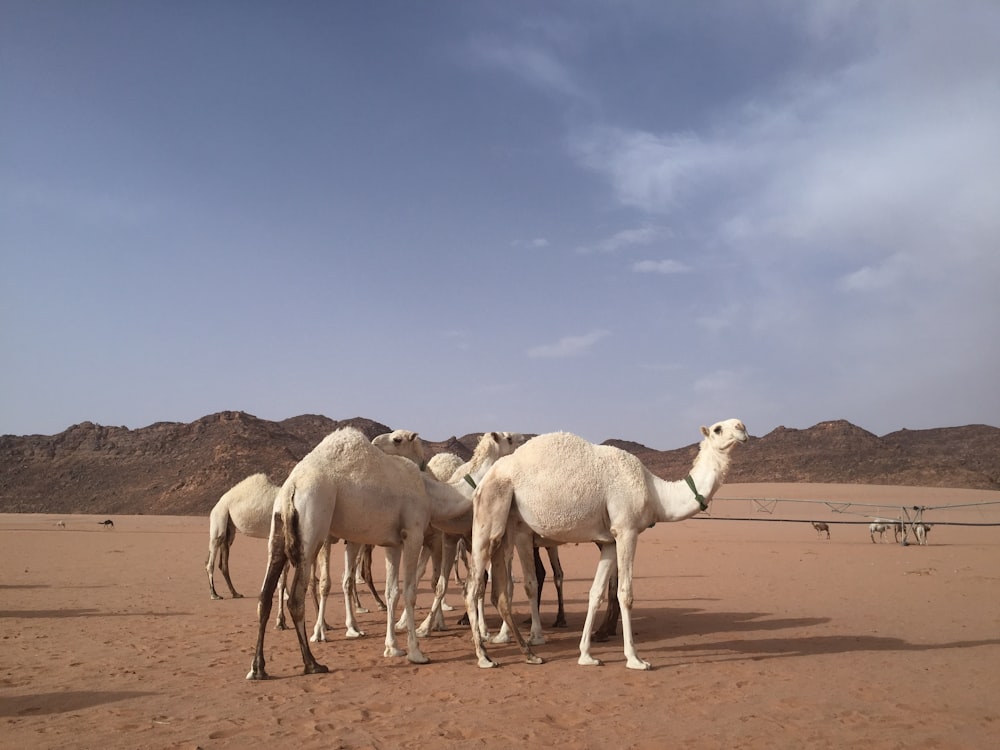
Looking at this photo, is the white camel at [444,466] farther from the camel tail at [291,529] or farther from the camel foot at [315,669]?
the camel foot at [315,669]

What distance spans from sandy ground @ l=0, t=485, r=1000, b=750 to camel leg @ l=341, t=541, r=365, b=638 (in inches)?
9.5

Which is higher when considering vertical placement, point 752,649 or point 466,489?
point 466,489

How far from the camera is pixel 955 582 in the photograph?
16906 millimetres

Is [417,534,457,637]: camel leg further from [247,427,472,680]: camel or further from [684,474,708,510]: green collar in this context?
[684,474,708,510]: green collar

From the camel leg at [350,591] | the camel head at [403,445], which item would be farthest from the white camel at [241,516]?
the camel head at [403,445]

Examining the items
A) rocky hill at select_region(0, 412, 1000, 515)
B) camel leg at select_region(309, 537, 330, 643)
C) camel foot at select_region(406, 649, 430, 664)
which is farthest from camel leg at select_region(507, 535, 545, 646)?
rocky hill at select_region(0, 412, 1000, 515)

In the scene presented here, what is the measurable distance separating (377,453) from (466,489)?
1.71m

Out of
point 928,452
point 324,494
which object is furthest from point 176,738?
point 928,452

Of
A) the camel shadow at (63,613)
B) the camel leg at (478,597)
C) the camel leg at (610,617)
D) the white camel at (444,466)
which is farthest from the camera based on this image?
the white camel at (444,466)

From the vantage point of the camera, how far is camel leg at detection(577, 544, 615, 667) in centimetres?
914

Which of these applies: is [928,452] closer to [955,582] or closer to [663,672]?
[955,582]

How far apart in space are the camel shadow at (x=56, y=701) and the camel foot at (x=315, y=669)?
174 centimetres

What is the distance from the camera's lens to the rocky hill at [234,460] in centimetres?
6544

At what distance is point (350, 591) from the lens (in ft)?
39.5
